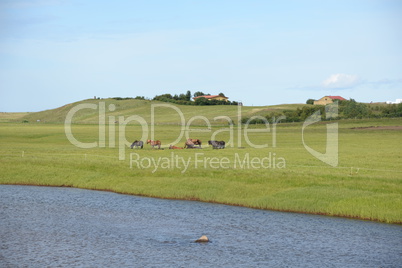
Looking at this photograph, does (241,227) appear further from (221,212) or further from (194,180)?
(194,180)

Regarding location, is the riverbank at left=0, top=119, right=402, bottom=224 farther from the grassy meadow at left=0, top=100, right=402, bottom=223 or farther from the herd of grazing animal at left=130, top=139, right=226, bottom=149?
the herd of grazing animal at left=130, top=139, right=226, bottom=149

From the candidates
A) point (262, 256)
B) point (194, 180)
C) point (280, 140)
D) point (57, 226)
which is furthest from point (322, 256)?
point (280, 140)

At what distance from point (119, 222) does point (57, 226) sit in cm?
367

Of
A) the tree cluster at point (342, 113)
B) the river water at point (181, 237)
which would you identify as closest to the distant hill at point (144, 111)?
the tree cluster at point (342, 113)

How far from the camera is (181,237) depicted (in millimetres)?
28641

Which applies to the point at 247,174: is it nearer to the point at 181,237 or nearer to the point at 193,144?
the point at 181,237

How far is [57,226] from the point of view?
104 ft

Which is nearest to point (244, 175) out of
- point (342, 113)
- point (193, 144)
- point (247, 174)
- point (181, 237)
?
point (247, 174)

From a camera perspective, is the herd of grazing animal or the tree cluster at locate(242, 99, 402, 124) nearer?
the herd of grazing animal

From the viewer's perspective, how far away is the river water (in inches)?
973

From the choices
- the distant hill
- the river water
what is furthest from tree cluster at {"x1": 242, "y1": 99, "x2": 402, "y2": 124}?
the river water

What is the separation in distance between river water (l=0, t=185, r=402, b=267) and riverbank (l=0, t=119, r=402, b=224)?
1559mm

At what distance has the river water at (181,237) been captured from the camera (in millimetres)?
24703

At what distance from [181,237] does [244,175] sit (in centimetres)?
1504
